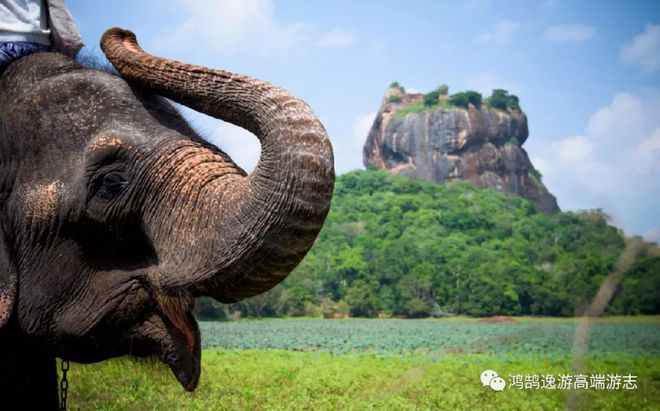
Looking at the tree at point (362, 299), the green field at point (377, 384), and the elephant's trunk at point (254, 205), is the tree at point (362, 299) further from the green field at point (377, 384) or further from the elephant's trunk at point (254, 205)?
the elephant's trunk at point (254, 205)

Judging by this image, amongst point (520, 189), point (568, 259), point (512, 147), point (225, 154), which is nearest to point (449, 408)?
point (225, 154)

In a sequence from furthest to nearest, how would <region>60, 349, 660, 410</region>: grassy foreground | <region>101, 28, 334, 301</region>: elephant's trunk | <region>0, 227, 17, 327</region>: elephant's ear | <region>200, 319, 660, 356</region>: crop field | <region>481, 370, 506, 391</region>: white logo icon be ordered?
<region>200, 319, 660, 356</region>: crop field
<region>481, 370, 506, 391</region>: white logo icon
<region>60, 349, 660, 410</region>: grassy foreground
<region>0, 227, 17, 327</region>: elephant's ear
<region>101, 28, 334, 301</region>: elephant's trunk

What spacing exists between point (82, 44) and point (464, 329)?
829 inches

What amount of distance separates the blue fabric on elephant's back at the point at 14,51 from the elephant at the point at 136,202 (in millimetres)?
28

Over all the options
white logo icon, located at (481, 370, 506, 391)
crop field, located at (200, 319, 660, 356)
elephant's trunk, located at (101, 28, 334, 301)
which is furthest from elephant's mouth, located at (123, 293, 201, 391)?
white logo icon, located at (481, 370, 506, 391)

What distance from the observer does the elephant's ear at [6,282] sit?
2.14m

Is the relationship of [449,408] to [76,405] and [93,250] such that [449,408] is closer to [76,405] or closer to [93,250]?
[76,405]

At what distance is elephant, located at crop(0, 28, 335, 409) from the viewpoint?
1.81 meters

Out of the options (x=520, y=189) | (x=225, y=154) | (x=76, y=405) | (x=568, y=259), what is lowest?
(x=76, y=405)

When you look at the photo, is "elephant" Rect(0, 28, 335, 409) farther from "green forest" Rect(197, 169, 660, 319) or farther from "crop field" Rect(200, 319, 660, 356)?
"green forest" Rect(197, 169, 660, 319)

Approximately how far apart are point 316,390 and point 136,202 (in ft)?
10.6

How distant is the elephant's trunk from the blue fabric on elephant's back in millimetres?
709

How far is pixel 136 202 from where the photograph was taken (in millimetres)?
2072

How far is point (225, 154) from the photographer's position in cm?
214
